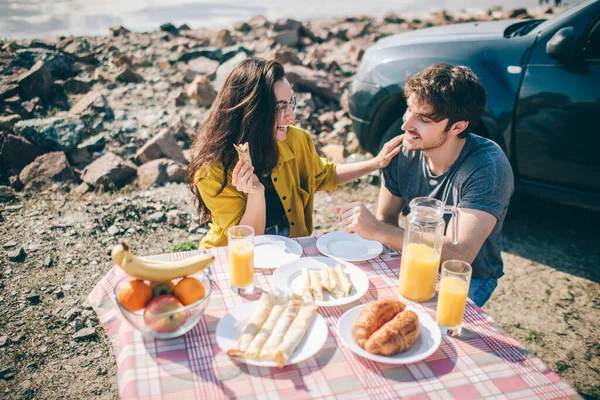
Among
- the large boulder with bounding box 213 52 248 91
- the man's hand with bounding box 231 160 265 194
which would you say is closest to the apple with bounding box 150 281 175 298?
the man's hand with bounding box 231 160 265 194

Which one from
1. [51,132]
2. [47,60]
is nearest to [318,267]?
[51,132]

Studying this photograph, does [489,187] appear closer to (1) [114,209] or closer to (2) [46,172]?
(1) [114,209]

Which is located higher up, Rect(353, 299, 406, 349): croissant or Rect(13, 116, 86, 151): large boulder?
Rect(353, 299, 406, 349): croissant

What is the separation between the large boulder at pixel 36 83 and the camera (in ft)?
20.9

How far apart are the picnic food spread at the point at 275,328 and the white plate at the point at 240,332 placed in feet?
0.06

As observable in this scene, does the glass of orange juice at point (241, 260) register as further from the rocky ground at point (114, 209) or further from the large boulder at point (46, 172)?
the large boulder at point (46, 172)

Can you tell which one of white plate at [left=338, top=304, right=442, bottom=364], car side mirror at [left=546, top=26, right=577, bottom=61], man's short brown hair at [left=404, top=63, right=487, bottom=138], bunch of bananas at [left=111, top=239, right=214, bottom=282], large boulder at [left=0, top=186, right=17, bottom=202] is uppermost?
car side mirror at [left=546, top=26, right=577, bottom=61]

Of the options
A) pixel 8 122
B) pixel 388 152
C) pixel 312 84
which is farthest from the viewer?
pixel 312 84

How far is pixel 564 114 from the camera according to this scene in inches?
133

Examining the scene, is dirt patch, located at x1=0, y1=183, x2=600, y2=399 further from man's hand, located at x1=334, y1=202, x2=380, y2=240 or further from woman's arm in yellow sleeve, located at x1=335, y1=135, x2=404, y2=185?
man's hand, located at x1=334, y1=202, x2=380, y2=240

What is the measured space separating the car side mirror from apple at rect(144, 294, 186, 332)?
10.9 feet

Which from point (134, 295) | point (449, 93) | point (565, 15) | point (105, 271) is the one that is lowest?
point (105, 271)

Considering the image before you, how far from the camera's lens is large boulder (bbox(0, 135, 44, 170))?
4.94 metres

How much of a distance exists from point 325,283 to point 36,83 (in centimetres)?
648
